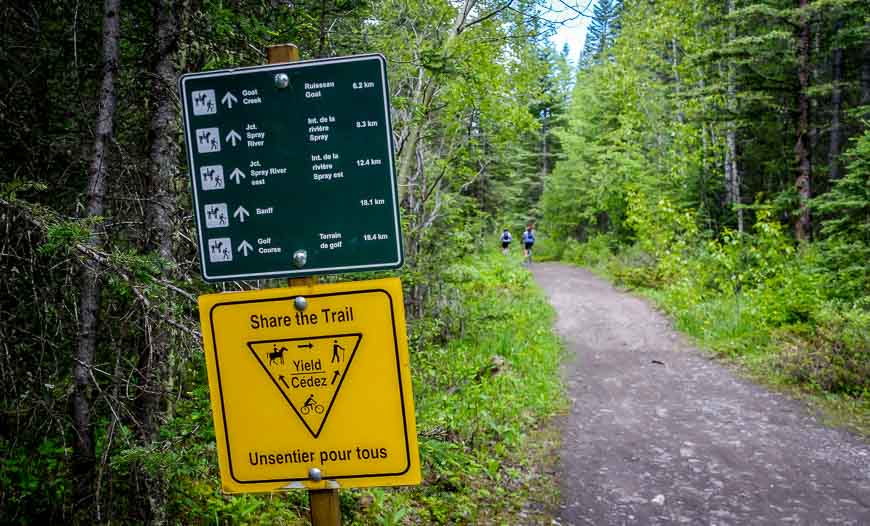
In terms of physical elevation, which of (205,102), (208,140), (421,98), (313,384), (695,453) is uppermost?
(421,98)

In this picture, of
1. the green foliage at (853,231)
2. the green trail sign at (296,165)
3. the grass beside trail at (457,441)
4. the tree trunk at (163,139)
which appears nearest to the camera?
the green trail sign at (296,165)

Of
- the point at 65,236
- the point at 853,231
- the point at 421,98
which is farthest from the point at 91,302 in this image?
the point at 853,231

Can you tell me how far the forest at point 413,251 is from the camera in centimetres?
325

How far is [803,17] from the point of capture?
1285 centimetres

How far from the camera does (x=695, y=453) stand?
7.00 metres

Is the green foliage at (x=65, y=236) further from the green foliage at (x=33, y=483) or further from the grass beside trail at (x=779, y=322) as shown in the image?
the grass beside trail at (x=779, y=322)

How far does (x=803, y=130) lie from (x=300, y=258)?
15027 millimetres

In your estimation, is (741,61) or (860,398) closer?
(860,398)

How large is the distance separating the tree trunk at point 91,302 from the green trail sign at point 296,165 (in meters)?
1.41

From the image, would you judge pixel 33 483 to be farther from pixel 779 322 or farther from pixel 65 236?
pixel 779 322

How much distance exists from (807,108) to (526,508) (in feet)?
41.6

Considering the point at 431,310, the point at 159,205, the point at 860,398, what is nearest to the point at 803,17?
the point at 860,398

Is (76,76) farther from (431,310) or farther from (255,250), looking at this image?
(431,310)

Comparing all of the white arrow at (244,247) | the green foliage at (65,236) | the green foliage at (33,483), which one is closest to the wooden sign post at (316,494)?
the white arrow at (244,247)
